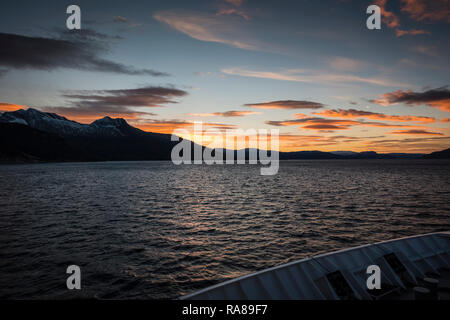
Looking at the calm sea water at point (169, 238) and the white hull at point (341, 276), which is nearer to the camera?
the white hull at point (341, 276)

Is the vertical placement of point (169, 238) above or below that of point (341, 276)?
below

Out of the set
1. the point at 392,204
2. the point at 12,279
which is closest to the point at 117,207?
the point at 12,279

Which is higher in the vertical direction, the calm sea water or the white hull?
the white hull

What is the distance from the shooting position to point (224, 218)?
101 ft

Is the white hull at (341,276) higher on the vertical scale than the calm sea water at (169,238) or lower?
higher

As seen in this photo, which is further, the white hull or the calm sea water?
the calm sea water

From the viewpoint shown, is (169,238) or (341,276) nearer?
(341,276)

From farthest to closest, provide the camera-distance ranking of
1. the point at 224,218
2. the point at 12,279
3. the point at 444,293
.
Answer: the point at 224,218
the point at 12,279
the point at 444,293
